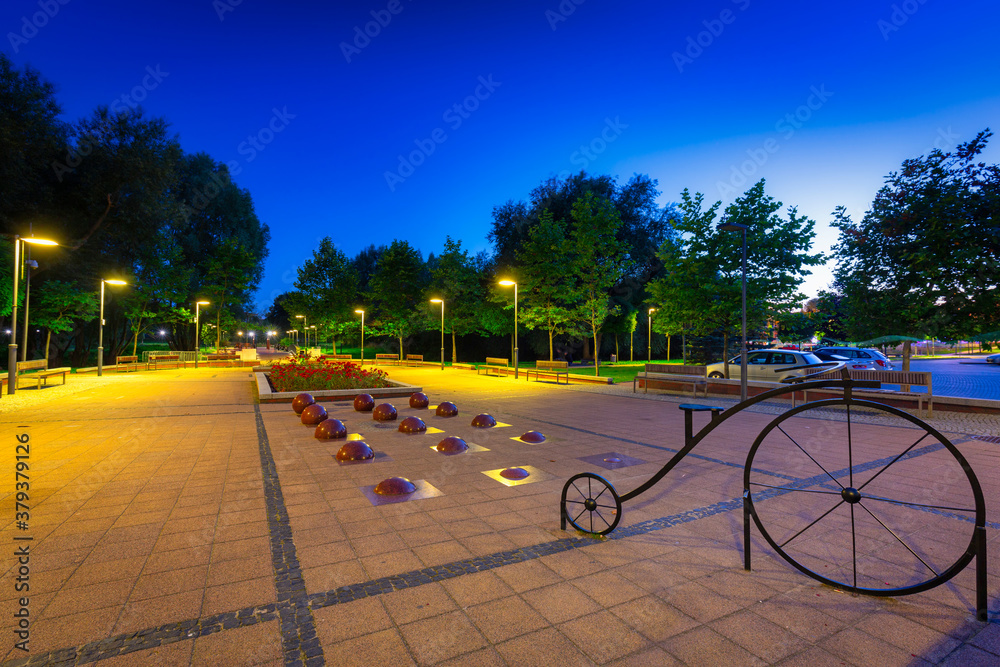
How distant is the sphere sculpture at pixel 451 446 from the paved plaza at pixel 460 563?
6.5 inches

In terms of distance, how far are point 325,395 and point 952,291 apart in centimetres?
1997

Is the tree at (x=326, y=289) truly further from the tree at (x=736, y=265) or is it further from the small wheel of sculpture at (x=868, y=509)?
the small wheel of sculpture at (x=868, y=509)

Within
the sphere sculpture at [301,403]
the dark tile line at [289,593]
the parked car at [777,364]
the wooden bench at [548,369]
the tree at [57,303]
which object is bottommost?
the dark tile line at [289,593]

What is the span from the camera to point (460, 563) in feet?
13.8

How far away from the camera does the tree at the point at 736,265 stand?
64.1ft

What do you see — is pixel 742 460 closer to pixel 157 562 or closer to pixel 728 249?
pixel 157 562

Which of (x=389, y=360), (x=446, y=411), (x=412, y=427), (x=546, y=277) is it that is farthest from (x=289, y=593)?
(x=389, y=360)

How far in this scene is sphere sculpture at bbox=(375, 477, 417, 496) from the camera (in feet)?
20.0

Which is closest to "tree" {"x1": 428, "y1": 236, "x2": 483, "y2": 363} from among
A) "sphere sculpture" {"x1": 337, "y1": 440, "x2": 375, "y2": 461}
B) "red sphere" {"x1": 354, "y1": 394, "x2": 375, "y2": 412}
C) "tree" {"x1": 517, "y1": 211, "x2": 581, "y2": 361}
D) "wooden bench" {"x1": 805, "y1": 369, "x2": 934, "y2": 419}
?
"tree" {"x1": 517, "y1": 211, "x2": 581, "y2": 361}

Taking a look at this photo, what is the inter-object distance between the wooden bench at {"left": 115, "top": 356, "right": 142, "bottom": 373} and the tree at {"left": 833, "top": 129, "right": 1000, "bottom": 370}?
35676 mm

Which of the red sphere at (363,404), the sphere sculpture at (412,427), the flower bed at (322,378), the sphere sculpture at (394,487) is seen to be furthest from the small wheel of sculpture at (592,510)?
the flower bed at (322,378)

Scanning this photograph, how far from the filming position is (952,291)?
50.3 feet

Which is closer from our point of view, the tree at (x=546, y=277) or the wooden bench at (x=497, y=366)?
the wooden bench at (x=497, y=366)

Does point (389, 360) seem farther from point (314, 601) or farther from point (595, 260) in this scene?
point (314, 601)
